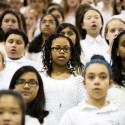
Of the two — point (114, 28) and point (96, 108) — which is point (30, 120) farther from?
point (114, 28)

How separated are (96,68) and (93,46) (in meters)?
2.03

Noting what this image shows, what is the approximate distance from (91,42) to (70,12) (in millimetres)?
1830

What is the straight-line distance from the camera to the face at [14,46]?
5.09 meters

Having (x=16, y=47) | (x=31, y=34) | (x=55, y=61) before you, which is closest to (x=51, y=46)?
(x=55, y=61)

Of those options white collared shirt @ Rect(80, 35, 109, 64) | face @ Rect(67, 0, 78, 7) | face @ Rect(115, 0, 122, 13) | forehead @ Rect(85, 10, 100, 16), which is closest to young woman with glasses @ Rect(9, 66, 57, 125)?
white collared shirt @ Rect(80, 35, 109, 64)

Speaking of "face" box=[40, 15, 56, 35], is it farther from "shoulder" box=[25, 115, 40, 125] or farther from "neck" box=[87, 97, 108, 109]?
"neck" box=[87, 97, 108, 109]

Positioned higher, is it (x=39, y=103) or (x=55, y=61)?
(x=55, y=61)

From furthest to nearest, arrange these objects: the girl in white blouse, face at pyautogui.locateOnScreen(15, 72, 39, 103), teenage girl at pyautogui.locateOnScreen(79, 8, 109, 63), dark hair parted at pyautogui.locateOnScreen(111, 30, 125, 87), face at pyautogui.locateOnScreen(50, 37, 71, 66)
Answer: teenage girl at pyautogui.locateOnScreen(79, 8, 109, 63) → face at pyautogui.locateOnScreen(50, 37, 71, 66) → the girl in white blouse → dark hair parted at pyautogui.locateOnScreen(111, 30, 125, 87) → face at pyautogui.locateOnScreen(15, 72, 39, 103)

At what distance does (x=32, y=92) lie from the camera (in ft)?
13.3

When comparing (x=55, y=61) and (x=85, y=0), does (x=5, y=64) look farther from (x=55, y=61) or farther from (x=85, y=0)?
(x=85, y=0)

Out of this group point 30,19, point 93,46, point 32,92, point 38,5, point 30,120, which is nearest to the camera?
point 30,120

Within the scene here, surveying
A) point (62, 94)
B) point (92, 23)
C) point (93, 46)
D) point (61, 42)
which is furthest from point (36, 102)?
point (92, 23)

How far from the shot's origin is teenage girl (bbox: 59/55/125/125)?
12.1 feet

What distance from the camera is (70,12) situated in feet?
24.9
